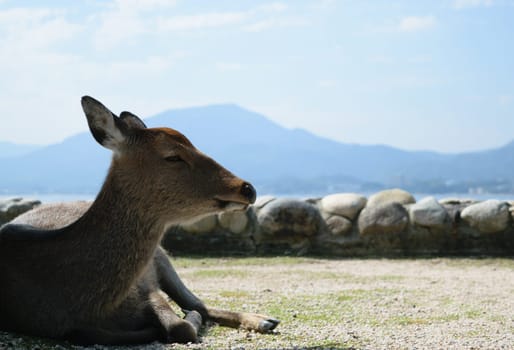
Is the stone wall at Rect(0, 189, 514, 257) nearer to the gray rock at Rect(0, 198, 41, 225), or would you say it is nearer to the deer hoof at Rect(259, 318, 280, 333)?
the gray rock at Rect(0, 198, 41, 225)

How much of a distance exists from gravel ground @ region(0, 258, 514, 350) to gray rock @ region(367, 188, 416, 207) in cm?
98

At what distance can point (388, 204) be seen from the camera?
32.5 feet

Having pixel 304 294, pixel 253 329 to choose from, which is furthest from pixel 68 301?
pixel 304 294

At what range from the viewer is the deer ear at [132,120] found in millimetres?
4128

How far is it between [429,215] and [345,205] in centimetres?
114

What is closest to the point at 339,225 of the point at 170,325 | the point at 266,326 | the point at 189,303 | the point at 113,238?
the point at 189,303

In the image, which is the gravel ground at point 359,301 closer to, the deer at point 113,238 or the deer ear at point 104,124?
the deer at point 113,238

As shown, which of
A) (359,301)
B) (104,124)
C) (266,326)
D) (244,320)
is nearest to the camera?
(104,124)

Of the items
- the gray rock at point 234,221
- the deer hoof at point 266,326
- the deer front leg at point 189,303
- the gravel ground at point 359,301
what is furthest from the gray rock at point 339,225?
the deer hoof at point 266,326

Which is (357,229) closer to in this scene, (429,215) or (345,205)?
(345,205)

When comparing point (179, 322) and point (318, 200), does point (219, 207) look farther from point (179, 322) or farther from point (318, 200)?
point (318, 200)

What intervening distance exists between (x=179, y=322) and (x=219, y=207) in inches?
30.7

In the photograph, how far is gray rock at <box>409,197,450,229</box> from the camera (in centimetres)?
964

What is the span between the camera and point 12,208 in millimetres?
10188
